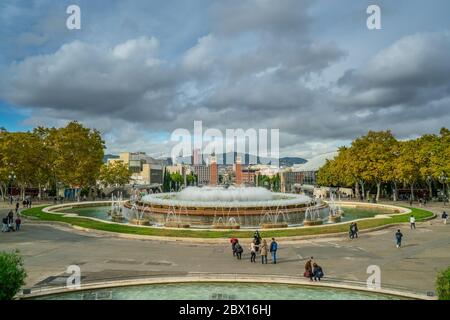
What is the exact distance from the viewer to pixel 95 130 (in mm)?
69688

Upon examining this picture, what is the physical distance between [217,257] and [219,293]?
274 inches

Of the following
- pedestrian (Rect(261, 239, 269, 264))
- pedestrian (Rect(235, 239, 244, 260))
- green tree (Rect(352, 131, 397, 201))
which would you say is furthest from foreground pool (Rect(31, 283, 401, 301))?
green tree (Rect(352, 131, 397, 201))

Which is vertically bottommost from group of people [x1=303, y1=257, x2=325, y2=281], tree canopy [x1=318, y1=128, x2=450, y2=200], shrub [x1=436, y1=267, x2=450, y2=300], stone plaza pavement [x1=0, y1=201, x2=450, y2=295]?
stone plaza pavement [x1=0, y1=201, x2=450, y2=295]

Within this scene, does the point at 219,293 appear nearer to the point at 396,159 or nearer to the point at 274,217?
the point at 274,217

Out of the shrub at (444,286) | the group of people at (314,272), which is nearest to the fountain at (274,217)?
the group of people at (314,272)

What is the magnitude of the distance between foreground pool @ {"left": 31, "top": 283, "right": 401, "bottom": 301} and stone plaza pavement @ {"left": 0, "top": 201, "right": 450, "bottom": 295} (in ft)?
5.16

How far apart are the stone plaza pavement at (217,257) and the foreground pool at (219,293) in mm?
1573

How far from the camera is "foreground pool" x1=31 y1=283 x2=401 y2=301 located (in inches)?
533

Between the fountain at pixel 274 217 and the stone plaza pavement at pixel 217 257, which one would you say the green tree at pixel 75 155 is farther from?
the fountain at pixel 274 217

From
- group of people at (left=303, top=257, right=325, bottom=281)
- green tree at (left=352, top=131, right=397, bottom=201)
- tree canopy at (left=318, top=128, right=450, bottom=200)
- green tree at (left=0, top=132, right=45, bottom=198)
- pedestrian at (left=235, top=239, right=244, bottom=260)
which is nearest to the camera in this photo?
group of people at (left=303, top=257, right=325, bottom=281)

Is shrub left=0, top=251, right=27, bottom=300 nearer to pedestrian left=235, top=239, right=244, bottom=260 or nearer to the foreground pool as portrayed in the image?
the foreground pool

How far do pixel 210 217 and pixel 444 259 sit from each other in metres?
20.2

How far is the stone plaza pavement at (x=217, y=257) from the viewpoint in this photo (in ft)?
55.0

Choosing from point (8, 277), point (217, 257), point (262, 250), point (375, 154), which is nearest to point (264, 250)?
point (262, 250)
